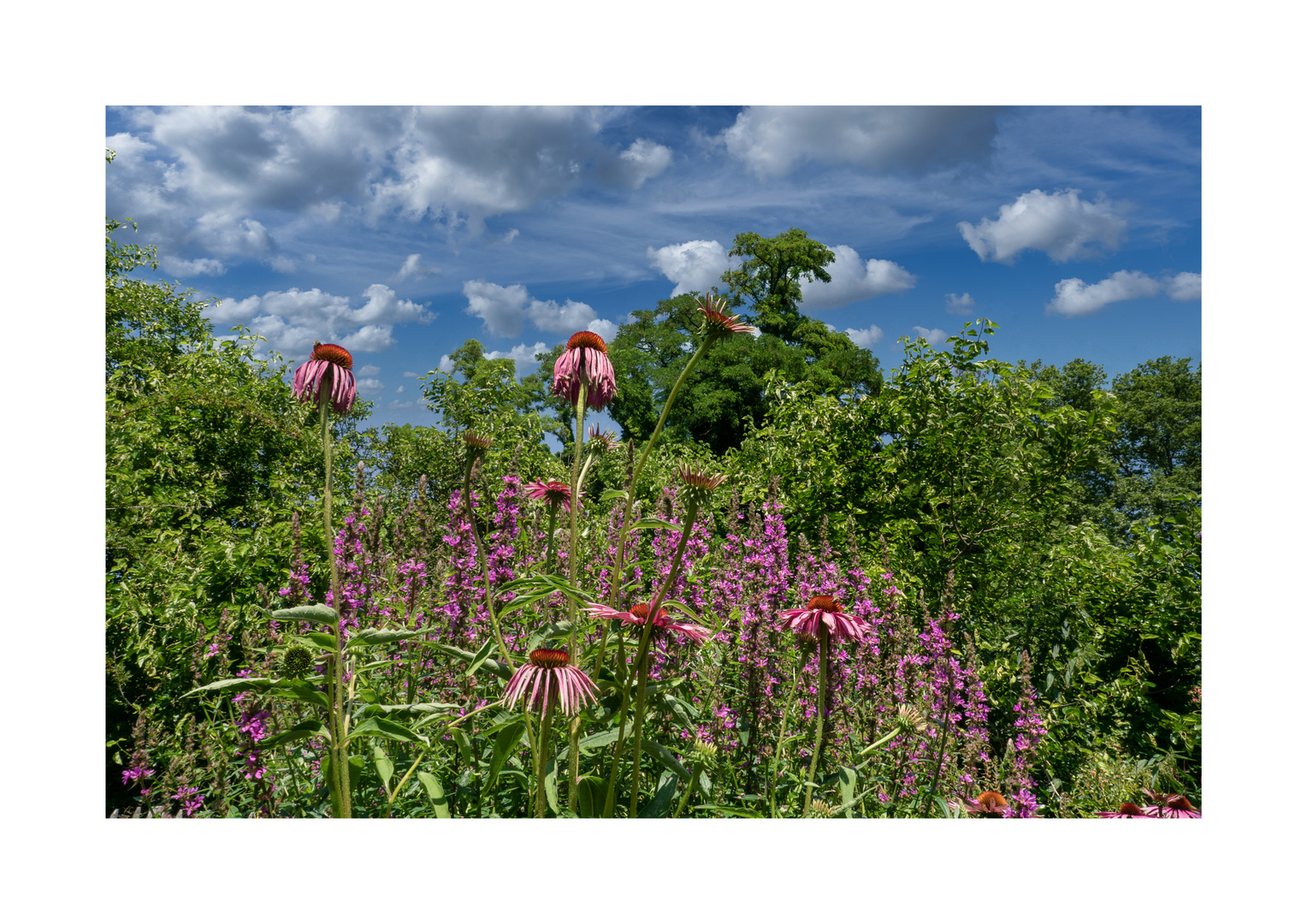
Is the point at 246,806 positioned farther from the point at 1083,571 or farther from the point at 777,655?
the point at 1083,571

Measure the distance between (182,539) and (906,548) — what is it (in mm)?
3960

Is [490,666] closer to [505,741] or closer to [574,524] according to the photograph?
[505,741]

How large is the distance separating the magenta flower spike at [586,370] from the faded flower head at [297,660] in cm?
83

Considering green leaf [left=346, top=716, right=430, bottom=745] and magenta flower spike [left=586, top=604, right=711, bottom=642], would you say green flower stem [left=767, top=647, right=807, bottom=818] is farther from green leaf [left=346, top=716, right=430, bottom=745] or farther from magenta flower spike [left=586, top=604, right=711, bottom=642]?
green leaf [left=346, top=716, right=430, bottom=745]

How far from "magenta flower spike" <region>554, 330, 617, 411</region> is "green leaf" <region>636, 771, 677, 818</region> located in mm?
881

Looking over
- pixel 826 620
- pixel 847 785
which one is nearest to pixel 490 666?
pixel 826 620

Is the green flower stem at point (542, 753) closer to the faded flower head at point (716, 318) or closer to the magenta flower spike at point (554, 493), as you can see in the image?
the magenta flower spike at point (554, 493)

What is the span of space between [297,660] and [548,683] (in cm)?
68

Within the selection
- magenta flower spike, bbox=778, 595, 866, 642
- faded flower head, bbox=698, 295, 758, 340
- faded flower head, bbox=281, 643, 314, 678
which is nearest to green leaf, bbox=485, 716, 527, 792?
faded flower head, bbox=281, 643, 314, 678

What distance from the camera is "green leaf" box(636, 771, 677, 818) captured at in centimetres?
155

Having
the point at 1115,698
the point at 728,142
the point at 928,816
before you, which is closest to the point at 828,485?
the point at 1115,698

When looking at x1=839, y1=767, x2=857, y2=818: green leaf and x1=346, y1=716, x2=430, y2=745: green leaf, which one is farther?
x1=839, y1=767, x2=857, y2=818: green leaf
